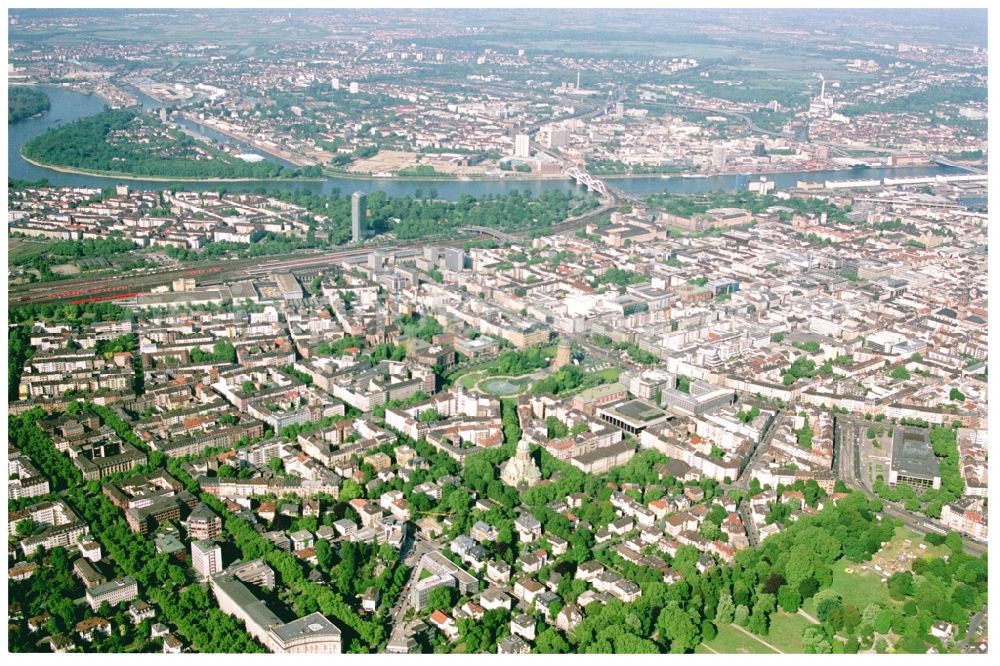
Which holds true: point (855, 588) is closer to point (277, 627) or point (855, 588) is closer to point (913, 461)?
point (913, 461)

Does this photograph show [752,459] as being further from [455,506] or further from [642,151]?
[642,151]

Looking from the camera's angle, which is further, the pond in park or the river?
the river

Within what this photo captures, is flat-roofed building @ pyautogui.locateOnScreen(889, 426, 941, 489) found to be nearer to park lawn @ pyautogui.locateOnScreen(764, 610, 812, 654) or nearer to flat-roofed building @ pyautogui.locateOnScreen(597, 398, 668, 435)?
flat-roofed building @ pyautogui.locateOnScreen(597, 398, 668, 435)

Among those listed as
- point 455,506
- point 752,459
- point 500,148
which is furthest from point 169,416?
point 500,148

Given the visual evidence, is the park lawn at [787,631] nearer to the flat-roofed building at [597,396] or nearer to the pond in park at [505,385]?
the flat-roofed building at [597,396]

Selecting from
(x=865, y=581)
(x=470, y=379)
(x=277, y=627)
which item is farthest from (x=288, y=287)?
(x=865, y=581)

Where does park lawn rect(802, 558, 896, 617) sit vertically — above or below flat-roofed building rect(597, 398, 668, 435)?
below

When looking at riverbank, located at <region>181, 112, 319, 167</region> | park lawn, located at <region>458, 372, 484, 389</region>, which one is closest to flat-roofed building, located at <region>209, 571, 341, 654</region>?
park lawn, located at <region>458, 372, 484, 389</region>
